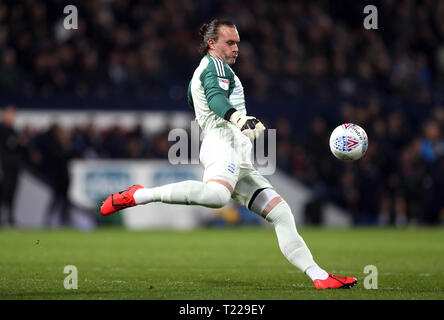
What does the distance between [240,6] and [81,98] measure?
5963mm

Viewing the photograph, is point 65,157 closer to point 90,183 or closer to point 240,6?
point 90,183

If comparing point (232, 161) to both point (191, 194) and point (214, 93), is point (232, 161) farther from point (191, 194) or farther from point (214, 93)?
point (214, 93)

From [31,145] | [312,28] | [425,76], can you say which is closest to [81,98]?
[31,145]

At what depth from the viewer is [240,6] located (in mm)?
22922

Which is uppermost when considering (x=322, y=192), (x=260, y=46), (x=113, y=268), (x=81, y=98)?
(x=260, y=46)

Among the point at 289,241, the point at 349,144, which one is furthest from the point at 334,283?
the point at 349,144

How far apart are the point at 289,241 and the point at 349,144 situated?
1.01 metres

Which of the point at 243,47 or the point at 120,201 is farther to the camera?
the point at 243,47

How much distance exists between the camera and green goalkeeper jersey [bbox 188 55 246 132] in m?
6.91

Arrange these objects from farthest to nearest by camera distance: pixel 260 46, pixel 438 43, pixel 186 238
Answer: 1. pixel 438 43
2. pixel 260 46
3. pixel 186 238

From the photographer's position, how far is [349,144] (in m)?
7.25

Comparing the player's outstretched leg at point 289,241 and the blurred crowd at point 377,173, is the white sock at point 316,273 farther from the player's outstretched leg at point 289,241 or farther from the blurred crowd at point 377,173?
the blurred crowd at point 377,173

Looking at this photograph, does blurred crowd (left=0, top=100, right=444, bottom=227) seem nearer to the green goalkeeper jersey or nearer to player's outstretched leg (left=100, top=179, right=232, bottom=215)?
the green goalkeeper jersey

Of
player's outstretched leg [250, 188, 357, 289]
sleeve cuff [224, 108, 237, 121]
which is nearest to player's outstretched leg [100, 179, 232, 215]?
player's outstretched leg [250, 188, 357, 289]
